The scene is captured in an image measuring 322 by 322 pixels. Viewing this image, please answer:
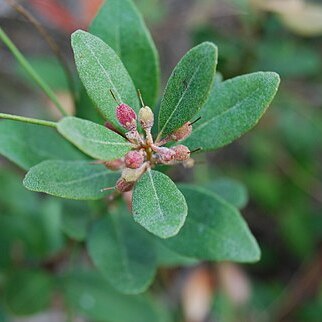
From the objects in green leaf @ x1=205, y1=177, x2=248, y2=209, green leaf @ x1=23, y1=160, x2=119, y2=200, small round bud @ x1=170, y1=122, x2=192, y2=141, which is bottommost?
green leaf @ x1=205, y1=177, x2=248, y2=209

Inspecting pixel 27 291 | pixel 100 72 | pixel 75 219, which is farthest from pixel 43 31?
pixel 27 291

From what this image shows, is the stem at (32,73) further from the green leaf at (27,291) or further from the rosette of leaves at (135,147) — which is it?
the green leaf at (27,291)

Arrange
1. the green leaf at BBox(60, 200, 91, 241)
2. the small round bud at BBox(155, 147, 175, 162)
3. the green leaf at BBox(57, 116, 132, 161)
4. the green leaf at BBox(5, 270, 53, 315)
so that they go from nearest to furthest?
the green leaf at BBox(57, 116, 132, 161) → the small round bud at BBox(155, 147, 175, 162) → the green leaf at BBox(60, 200, 91, 241) → the green leaf at BBox(5, 270, 53, 315)

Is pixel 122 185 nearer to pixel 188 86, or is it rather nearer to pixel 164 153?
pixel 164 153

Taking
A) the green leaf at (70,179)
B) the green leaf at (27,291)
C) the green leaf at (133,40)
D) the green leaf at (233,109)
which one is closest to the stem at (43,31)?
the green leaf at (133,40)

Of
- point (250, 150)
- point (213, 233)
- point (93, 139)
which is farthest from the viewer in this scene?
point (250, 150)

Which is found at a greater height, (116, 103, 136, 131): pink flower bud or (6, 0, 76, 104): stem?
(116, 103, 136, 131): pink flower bud

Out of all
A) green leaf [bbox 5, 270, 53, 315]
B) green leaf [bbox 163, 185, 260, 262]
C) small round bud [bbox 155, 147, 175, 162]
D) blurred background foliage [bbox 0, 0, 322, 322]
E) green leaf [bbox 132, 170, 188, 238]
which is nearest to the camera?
green leaf [bbox 132, 170, 188, 238]

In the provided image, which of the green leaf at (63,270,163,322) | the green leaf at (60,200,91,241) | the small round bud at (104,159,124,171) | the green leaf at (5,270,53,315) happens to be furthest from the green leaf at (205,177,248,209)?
the green leaf at (5,270,53,315)

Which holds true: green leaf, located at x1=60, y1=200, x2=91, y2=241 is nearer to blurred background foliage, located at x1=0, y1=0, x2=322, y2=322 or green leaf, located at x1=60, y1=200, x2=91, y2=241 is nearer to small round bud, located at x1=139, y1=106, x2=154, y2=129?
blurred background foliage, located at x1=0, y1=0, x2=322, y2=322
